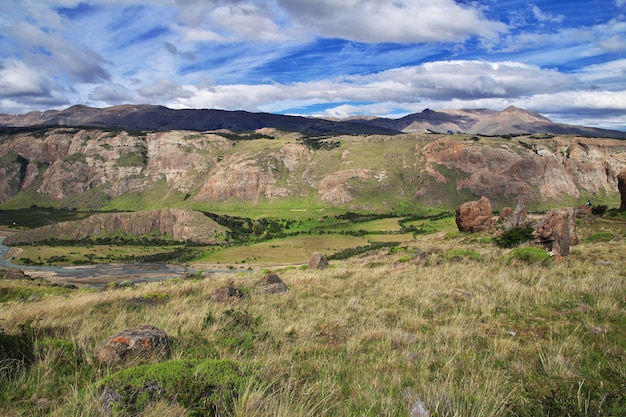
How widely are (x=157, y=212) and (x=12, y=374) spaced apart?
178 meters

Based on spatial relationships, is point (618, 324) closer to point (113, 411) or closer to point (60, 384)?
point (113, 411)

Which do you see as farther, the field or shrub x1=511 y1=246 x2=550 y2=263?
shrub x1=511 y1=246 x2=550 y2=263

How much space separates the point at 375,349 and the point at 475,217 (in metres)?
41.8

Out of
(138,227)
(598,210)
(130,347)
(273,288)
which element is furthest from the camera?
(138,227)

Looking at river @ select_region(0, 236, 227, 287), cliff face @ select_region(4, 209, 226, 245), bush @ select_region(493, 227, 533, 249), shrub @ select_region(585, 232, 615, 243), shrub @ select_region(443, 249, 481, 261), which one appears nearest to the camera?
shrub @ select_region(443, 249, 481, 261)

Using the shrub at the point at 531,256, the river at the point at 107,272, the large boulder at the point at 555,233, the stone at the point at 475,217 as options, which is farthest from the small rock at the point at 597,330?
the river at the point at 107,272

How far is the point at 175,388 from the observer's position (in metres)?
3.46

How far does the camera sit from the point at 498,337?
5.81 m

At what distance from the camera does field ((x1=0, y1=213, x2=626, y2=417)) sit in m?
3.51

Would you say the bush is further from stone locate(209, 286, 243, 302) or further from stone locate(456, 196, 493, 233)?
stone locate(209, 286, 243, 302)

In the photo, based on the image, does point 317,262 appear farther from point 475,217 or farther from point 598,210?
point 598,210

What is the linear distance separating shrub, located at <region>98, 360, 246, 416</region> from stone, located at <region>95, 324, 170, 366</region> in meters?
1.50

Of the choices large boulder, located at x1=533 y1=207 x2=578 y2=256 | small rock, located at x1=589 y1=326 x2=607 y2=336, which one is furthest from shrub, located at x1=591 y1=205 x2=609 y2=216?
small rock, located at x1=589 y1=326 x2=607 y2=336

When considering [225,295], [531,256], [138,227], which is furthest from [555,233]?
[138,227]
